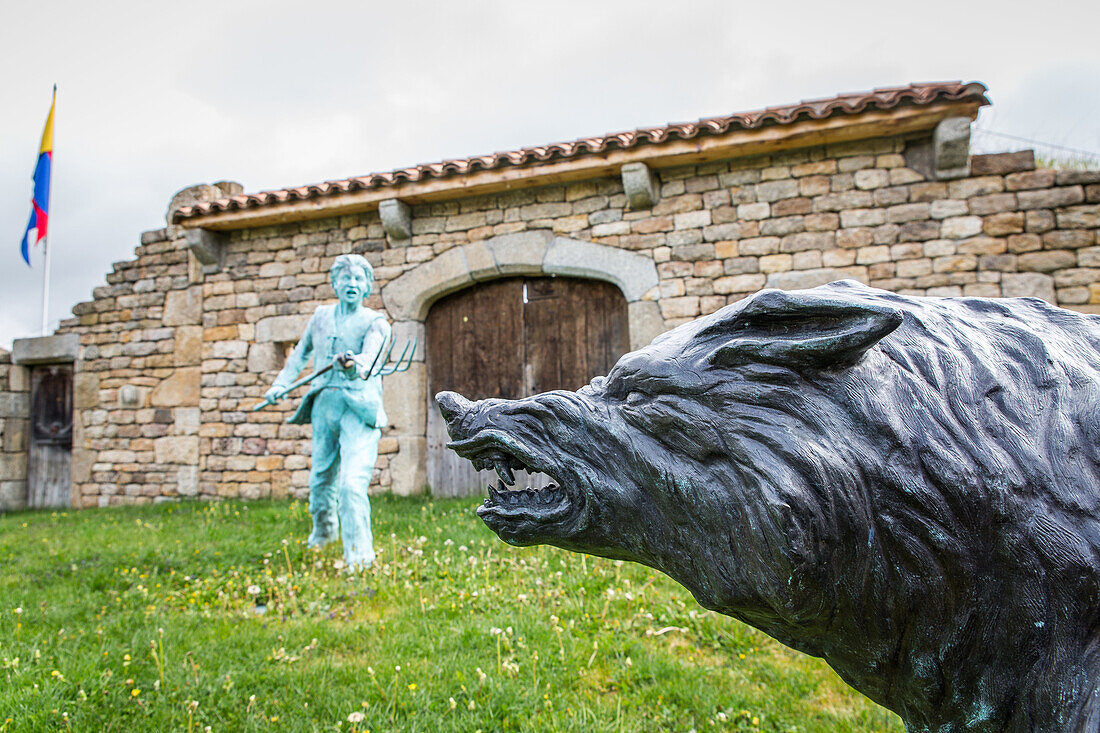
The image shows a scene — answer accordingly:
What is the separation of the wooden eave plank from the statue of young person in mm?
2493

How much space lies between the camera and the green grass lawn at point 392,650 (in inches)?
111

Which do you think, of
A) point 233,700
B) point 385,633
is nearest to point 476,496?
point 385,633

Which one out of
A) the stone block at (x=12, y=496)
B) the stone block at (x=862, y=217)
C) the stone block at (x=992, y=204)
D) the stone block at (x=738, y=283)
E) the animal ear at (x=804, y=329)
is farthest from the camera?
the stone block at (x=12, y=496)

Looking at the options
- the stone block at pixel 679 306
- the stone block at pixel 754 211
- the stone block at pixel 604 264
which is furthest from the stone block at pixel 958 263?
the stone block at pixel 679 306

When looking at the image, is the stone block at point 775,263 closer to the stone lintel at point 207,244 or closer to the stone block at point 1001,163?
the stone block at point 1001,163

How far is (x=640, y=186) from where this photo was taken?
23.3 ft

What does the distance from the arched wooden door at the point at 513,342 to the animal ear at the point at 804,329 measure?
6.50m

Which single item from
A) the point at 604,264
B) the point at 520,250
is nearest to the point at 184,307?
the point at 520,250

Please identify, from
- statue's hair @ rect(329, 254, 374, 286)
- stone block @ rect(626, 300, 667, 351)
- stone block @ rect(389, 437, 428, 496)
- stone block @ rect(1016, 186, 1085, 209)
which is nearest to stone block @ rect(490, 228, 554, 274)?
stone block @ rect(626, 300, 667, 351)

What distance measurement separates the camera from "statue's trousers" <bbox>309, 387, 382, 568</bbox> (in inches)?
194

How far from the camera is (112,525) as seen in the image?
712cm

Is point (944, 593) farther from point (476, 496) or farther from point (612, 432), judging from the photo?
point (476, 496)

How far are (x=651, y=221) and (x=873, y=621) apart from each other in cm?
667

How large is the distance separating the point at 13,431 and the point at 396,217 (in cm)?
679
